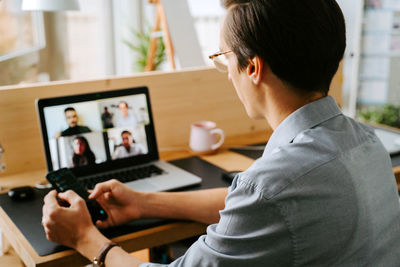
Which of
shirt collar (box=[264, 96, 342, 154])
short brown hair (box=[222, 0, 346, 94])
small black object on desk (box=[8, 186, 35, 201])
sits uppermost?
short brown hair (box=[222, 0, 346, 94])

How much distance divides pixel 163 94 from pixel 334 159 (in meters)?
1.08

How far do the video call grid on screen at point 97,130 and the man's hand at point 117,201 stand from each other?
10.8 inches

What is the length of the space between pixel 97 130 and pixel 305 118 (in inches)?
32.3

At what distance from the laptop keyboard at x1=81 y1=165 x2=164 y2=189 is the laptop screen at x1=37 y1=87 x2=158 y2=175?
0.10 feet

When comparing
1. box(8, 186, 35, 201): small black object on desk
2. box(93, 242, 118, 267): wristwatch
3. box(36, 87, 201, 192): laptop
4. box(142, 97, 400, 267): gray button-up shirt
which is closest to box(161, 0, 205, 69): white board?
box(36, 87, 201, 192): laptop

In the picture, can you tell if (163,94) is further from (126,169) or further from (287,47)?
(287,47)

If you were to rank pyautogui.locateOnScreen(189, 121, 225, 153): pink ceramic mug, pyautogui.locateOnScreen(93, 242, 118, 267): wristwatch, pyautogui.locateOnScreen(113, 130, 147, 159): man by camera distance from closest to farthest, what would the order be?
pyautogui.locateOnScreen(93, 242, 118, 267): wristwatch → pyautogui.locateOnScreen(113, 130, 147, 159): man → pyautogui.locateOnScreen(189, 121, 225, 153): pink ceramic mug

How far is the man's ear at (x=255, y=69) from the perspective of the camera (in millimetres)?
797

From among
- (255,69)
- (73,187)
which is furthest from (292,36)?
(73,187)

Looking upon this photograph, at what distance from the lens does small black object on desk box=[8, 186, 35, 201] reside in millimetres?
1279

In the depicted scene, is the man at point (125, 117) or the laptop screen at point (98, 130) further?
the man at point (125, 117)

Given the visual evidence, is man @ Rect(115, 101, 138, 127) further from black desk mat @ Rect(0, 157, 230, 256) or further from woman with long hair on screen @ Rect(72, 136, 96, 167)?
black desk mat @ Rect(0, 157, 230, 256)

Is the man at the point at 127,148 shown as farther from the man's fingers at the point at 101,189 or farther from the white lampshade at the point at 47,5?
the white lampshade at the point at 47,5

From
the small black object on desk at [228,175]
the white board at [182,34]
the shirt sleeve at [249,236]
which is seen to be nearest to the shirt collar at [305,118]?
the shirt sleeve at [249,236]
